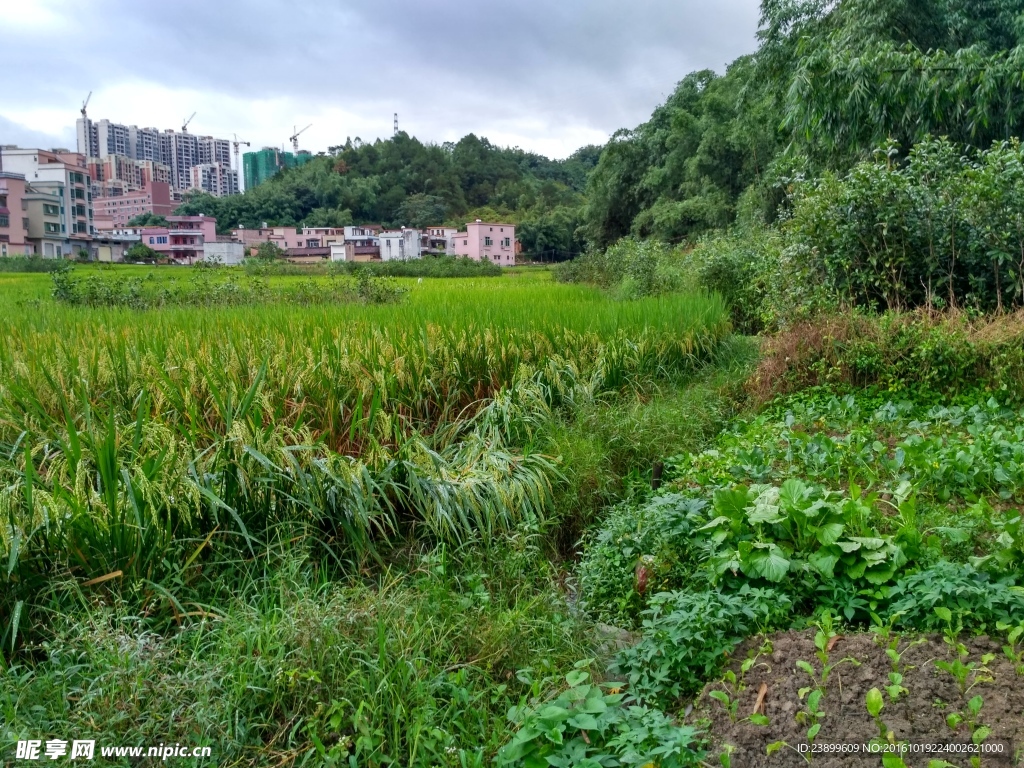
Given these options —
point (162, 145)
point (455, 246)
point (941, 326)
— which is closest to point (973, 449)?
point (941, 326)

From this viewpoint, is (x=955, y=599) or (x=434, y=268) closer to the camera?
(x=955, y=599)

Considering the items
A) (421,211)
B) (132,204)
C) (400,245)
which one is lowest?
(400,245)

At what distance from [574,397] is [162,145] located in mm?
100504

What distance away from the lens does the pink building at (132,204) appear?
180ft

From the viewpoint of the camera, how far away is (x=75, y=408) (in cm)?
420

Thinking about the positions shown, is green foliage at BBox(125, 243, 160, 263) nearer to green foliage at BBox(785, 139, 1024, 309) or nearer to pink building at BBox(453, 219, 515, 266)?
pink building at BBox(453, 219, 515, 266)

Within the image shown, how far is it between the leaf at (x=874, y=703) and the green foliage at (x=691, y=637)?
480 millimetres

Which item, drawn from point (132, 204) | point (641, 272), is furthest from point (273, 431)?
point (132, 204)

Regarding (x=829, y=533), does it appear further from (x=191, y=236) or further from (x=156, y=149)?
(x=156, y=149)

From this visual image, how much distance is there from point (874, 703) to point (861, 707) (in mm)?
64

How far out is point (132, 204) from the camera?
5772 centimetres

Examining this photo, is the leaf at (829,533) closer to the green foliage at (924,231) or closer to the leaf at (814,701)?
the leaf at (814,701)

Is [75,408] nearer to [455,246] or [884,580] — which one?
[884,580]

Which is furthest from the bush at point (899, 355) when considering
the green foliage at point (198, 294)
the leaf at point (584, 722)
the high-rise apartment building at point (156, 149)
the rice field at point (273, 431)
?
the high-rise apartment building at point (156, 149)
